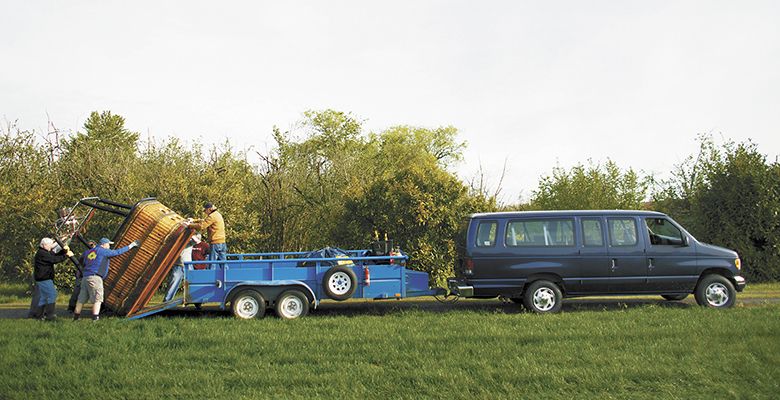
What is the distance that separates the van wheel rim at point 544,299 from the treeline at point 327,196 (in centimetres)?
511

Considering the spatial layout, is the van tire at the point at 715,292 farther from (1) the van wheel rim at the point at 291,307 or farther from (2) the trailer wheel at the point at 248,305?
(2) the trailer wheel at the point at 248,305

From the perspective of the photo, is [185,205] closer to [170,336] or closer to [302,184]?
[302,184]

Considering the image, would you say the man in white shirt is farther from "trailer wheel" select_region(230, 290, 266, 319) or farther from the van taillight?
the van taillight

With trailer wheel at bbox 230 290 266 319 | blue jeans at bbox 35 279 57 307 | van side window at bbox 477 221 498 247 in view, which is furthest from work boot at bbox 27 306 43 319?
van side window at bbox 477 221 498 247

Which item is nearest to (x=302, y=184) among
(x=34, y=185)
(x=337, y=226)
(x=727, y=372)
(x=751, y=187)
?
(x=337, y=226)

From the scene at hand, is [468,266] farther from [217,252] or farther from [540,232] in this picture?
[217,252]

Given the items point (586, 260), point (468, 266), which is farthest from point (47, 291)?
point (586, 260)

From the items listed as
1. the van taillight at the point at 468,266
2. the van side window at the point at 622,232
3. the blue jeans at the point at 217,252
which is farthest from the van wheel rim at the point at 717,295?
the blue jeans at the point at 217,252

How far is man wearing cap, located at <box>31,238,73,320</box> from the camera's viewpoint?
37.1ft

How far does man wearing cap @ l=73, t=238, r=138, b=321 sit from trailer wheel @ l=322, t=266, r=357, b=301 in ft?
11.4

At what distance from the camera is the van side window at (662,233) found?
11789 mm

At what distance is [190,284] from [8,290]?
28.5ft

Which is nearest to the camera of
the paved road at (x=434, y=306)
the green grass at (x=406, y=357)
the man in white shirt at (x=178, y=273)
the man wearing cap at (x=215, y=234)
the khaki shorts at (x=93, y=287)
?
the green grass at (x=406, y=357)

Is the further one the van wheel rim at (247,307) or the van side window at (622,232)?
the van side window at (622,232)
